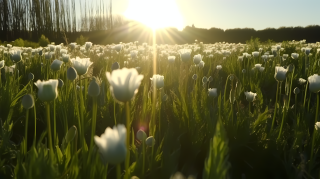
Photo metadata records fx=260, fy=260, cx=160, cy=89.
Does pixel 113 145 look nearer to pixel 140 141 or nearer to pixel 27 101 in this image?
pixel 27 101

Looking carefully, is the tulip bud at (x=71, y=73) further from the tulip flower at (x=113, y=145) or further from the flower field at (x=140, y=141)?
the tulip flower at (x=113, y=145)

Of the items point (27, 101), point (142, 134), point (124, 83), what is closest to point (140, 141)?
point (142, 134)

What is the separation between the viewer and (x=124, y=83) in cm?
69

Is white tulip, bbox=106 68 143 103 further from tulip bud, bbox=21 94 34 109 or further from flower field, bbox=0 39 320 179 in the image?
tulip bud, bbox=21 94 34 109

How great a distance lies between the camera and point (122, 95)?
2.30 feet

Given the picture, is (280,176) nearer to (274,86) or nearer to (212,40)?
(274,86)

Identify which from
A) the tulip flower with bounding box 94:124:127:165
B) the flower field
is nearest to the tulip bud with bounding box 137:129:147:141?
the flower field

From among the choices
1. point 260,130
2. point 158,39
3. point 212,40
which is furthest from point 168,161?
point 212,40

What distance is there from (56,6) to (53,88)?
24.1 m

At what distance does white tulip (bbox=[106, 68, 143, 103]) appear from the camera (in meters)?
0.68

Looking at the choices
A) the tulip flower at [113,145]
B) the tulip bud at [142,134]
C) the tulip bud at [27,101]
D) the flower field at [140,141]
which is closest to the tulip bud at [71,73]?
the flower field at [140,141]

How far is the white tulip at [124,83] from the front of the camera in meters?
0.68

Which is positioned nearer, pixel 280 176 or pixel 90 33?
pixel 280 176

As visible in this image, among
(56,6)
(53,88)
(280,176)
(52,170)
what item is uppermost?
(56,6)
